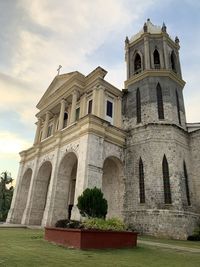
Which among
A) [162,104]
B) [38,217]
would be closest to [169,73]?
[162,104]

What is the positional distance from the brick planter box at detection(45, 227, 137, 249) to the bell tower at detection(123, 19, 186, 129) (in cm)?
1535

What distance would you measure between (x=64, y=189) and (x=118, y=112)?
1093 cm

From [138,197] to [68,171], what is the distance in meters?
8.11

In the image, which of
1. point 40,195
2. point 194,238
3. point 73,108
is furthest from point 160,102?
point 40,195

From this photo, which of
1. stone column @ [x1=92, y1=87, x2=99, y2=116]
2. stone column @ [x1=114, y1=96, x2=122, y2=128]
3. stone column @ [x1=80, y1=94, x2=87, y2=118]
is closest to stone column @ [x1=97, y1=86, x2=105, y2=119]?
stone column @ [x1=92, y1=87, x2=99, y2=116]

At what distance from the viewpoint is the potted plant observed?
9.69 m

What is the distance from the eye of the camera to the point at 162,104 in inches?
996

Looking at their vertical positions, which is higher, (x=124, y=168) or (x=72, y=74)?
(x=72, y=74)

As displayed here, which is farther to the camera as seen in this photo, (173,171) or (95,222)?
(173,171)

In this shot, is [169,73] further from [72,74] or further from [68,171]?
[68,171]

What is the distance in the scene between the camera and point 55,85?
3328 cm

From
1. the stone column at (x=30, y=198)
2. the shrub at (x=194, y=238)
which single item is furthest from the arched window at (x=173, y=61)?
the stone column at (x=30, y=198)

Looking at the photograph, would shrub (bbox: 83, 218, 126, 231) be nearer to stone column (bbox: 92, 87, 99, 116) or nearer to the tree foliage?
stone column (bbox: 92, 87, 99, 116)

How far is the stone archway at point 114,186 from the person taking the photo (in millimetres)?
23241
